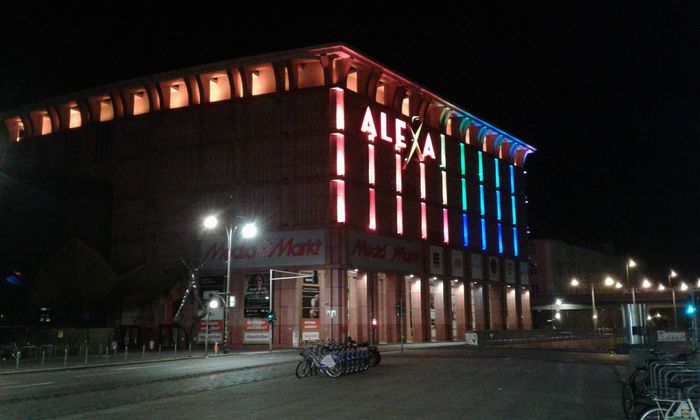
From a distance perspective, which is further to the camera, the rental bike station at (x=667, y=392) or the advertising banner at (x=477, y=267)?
the advertising banner at (x=477, y=267)

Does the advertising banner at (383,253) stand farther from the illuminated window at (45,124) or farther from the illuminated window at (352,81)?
the illuminated window at (45,124)

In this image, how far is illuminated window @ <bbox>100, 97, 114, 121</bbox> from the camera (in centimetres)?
7188

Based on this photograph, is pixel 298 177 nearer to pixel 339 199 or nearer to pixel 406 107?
pixel 339 199

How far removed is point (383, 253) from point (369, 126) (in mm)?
12439

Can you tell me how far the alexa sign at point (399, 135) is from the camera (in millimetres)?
62156

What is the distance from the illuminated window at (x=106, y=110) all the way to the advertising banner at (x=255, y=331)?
30132mm

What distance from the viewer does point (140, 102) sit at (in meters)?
70.0

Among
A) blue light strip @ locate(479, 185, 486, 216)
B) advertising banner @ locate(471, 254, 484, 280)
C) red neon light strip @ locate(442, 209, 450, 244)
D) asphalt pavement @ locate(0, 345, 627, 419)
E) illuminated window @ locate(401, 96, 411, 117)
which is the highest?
illuminated window @ locate(401, 96, 411, 117)

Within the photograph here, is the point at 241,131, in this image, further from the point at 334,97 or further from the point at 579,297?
the point at 579,297

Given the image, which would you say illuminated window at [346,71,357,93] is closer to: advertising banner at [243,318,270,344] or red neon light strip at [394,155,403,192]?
red neon light strip at [394,155,403,192]

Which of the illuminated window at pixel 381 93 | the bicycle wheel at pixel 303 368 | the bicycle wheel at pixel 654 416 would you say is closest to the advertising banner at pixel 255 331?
the illuminated window at pixel 381 93

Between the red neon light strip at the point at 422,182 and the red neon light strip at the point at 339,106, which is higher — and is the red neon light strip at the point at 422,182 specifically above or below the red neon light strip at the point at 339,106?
below

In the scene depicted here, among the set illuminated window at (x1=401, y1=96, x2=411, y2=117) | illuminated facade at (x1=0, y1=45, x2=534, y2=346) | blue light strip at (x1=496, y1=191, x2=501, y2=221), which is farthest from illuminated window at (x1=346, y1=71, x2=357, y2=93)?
blue light strip at (x1=496, y1=191, x2=501, y2=221)

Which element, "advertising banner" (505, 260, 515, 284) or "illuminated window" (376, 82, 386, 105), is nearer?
"illuminated window" (376, 82, 386, 105)
